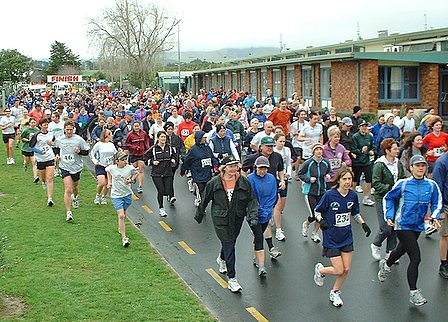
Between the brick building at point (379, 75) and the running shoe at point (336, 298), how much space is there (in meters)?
19.1

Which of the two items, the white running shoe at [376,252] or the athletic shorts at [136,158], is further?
the athletic shorts at [136,158]

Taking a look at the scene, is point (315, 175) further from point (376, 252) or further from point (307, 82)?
point (307, 82)

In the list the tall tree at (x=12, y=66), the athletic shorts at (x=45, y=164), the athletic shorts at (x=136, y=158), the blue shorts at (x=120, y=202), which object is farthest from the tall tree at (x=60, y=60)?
the blue shorts at (x=120, y=202)

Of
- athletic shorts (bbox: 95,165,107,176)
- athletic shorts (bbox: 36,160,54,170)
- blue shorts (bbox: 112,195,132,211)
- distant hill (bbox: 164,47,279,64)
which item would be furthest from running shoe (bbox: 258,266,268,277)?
distant hill (bbox: 164,47,279,64)

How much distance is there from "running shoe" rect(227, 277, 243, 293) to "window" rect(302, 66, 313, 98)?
2435 centimetres

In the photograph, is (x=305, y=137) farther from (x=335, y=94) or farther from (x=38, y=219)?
(x=335, y=94)

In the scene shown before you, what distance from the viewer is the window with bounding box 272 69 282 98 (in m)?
36.0

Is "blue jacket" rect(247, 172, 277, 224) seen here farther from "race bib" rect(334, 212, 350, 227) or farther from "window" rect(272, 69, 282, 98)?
"window" rect(272, 69, 282, 98)

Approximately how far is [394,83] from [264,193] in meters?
19.7

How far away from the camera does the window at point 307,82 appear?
3183 cm

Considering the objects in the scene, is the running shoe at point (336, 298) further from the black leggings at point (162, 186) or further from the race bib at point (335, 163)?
the black leggings at point (162, 186)

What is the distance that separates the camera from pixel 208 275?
29.8ft

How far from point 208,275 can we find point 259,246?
2.97 feet

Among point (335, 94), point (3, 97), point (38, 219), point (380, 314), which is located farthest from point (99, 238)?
point (3, 97)
